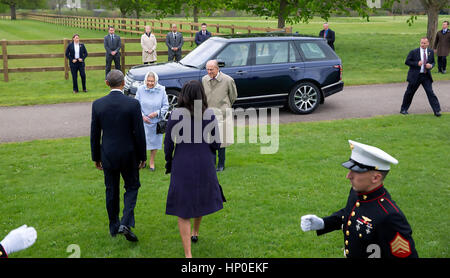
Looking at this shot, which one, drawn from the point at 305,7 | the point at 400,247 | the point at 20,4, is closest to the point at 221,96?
the point at 400,247

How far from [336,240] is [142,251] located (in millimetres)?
2275

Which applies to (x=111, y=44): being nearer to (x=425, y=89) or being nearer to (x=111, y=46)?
(x=111, y=46)

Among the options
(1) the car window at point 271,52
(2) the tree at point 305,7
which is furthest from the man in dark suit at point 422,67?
(2) the tree at point 305,7

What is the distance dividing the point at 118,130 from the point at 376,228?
3252 mm

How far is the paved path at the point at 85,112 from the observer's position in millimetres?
11625

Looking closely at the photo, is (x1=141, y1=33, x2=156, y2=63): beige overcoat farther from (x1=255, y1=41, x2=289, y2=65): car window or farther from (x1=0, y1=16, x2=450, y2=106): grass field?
(x1=255, y1=41, x2=289, y2=65): car window

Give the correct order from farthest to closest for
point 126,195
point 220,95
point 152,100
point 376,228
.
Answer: point 152,100 → point 220,95 → point 126,195 → point 376,228

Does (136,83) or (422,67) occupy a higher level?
(422,67)

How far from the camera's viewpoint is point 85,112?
13.6 m

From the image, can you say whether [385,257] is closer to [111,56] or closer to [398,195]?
[398,195]

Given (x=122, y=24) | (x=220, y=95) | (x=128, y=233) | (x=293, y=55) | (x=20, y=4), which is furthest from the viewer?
(x=20, y=4)

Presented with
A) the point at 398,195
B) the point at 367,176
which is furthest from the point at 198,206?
the point at 398,195

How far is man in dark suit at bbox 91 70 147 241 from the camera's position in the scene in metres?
5.66
